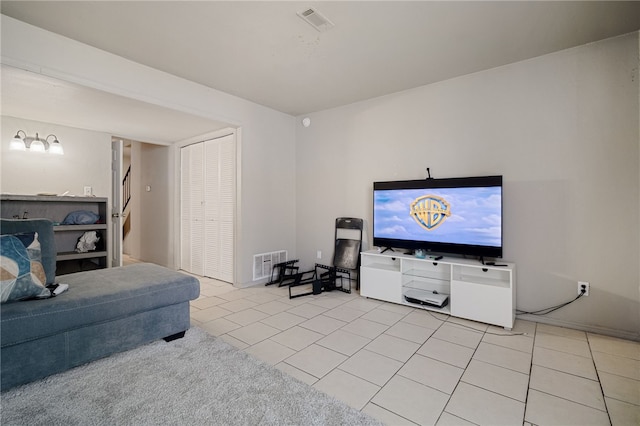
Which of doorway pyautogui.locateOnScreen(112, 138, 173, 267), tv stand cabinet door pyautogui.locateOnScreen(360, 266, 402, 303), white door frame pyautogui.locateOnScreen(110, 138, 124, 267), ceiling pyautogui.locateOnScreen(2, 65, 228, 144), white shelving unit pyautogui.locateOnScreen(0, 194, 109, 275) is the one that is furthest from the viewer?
doorway pyautogui.locateOnScreen(112, 138, 173, 267)

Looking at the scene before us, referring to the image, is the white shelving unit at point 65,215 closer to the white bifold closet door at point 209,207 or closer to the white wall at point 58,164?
the white wall at point 58,164

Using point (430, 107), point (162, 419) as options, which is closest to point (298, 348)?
point (162, 419)

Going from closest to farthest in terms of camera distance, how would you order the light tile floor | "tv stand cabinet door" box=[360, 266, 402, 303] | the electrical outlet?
the light tile floor, the electrical outlet, "tv stand cabinet door" box=[360, 266, 402, 303]

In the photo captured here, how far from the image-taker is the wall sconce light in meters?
3.58

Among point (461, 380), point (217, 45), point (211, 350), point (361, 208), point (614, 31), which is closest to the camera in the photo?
point (461, 380)

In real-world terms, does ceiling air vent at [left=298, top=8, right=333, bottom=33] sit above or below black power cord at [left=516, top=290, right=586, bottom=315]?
above

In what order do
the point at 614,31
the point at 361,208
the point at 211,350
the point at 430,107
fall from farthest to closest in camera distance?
the point at 361,208 → the point at 430,107 → the point at 614,31 → the point at 211,350

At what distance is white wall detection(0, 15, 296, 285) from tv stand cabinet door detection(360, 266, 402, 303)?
59.9 inches

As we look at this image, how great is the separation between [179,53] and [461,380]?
3.44 meters

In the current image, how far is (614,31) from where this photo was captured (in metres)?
2.33

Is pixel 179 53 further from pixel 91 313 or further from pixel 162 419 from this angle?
pixel 162 419

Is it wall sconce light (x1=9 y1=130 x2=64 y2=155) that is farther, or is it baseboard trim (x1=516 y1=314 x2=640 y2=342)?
wall sconce light (x1=9 y1=130 x2=64 y2=155)

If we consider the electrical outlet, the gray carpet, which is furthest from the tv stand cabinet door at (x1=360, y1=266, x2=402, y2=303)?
the gray carpet

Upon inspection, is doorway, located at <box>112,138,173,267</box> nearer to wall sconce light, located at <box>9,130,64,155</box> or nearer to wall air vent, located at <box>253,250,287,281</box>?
wall sconce light, located at <box>9,130,64,155</box>
